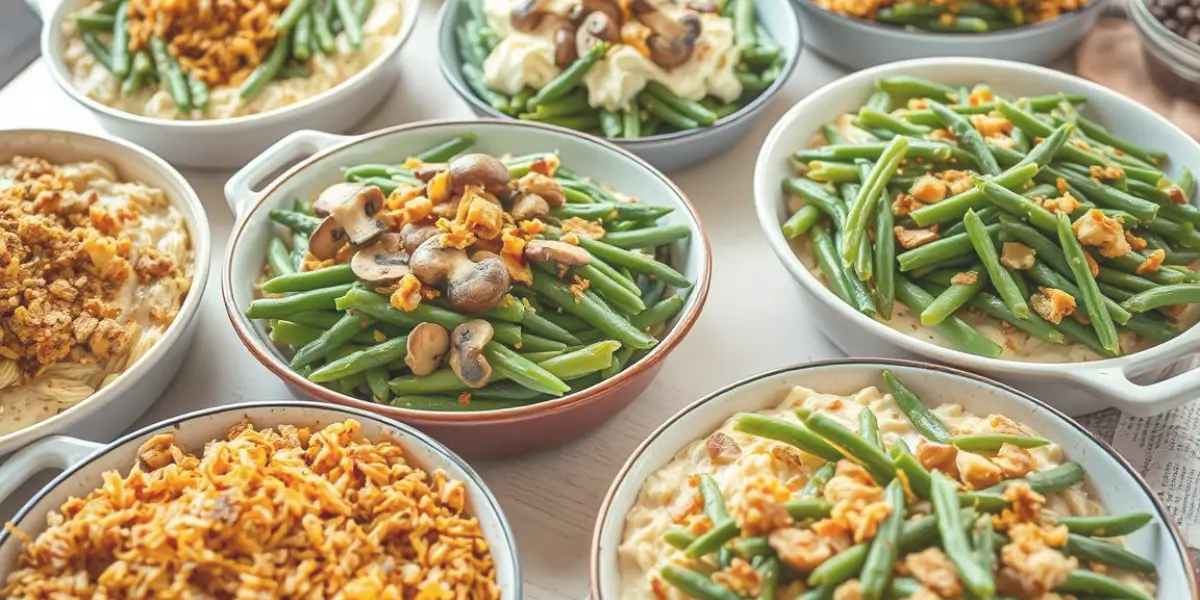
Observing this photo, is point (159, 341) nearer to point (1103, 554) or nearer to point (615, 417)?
point (615, 417)

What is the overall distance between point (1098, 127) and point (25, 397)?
280cm

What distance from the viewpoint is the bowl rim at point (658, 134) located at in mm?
2900

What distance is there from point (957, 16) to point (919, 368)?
164 centimetres

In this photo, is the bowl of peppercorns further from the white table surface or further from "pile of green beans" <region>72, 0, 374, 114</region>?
"pile of green beans" <region>72, 0, 374, 114</region>

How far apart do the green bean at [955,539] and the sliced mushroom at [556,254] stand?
2.93 ft

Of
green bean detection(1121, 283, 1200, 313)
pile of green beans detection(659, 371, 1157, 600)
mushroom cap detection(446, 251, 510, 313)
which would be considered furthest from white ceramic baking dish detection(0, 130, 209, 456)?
green bean detection(1121, 283, 1200, 313)

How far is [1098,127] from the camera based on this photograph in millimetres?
2863

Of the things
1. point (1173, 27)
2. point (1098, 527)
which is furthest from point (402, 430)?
point (1173, 27)

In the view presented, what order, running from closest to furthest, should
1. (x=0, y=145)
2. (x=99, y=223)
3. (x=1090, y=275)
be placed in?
(x=1090, y=275) < (x=99, y=223) < (x=0, y=145)

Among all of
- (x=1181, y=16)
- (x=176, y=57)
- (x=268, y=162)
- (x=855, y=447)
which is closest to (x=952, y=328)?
(x=855, y=447)

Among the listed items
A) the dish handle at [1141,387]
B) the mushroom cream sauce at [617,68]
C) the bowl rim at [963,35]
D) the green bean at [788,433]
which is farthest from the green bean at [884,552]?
the bowl rim at [963,35]

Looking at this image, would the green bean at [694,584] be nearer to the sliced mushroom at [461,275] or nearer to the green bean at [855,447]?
the green bean at [855,447]

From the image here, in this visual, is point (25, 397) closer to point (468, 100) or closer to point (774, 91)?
point (468, 100)

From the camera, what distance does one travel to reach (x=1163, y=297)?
92.1 inches
